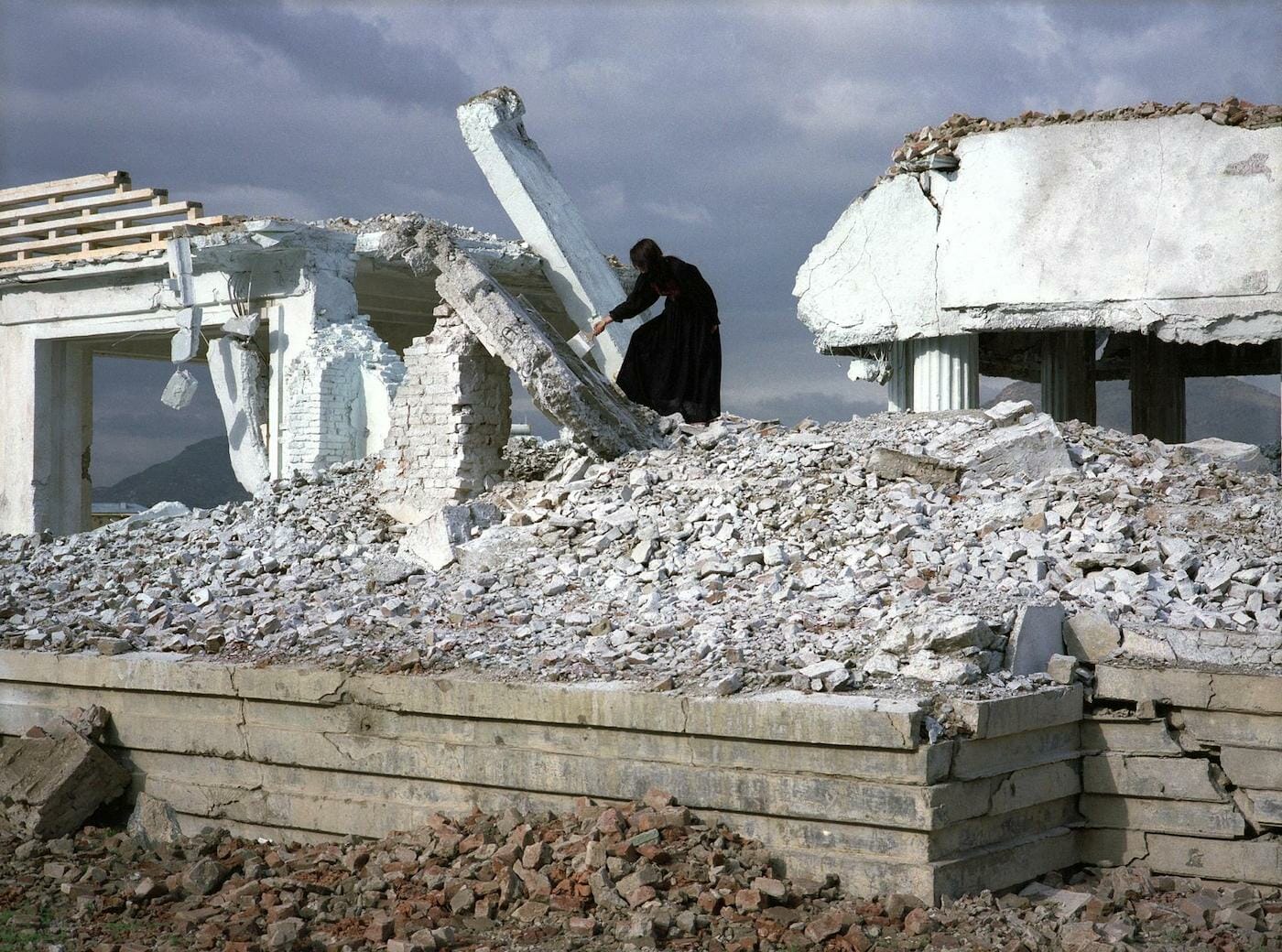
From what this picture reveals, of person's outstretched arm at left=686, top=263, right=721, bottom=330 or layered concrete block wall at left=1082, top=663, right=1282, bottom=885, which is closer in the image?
layered concrete block wall at left=1082, top=663, right=1282, bottom=885

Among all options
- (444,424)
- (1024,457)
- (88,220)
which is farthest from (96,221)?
(1024,457)

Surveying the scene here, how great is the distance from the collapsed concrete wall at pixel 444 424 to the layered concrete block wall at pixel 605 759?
3.11 m

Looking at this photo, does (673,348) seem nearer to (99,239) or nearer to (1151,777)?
(1151,777)

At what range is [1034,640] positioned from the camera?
5539 mm

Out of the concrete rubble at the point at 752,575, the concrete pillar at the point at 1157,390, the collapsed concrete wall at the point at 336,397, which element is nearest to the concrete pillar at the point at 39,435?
the collapsed concrete wall at the point at 336,397

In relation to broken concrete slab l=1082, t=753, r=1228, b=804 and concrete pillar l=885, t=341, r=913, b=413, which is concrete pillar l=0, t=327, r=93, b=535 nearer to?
concrete pillar l=885, t=341, r=913, b=413

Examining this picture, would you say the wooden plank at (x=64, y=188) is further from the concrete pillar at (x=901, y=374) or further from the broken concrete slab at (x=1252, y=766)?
the broken concrete slab at (x=1252, y=766)

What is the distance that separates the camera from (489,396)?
9.76 m

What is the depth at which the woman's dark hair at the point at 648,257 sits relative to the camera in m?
10.8

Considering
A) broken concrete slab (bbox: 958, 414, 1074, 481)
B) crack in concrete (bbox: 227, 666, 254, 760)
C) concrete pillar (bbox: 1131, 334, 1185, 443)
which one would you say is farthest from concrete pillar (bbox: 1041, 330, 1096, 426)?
crack in concrete (bbox: 227, 666, 254, 760)

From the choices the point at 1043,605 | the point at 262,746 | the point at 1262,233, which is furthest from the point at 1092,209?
the point at 262,746

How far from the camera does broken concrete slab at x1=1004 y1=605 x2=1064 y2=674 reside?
215 inches

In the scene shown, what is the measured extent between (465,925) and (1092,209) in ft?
28.3

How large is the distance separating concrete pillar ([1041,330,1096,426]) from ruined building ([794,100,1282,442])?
4.79ft
